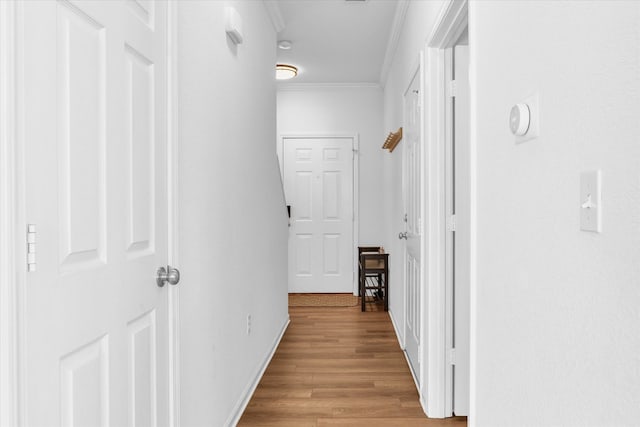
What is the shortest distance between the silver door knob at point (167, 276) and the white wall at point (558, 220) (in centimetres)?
99

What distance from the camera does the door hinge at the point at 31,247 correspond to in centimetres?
92

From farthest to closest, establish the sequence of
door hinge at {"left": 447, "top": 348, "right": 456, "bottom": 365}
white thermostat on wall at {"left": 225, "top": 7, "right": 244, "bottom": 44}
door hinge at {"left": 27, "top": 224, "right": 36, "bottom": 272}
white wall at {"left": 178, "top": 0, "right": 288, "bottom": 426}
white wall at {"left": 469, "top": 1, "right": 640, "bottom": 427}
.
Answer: door hinge at {"left": 447, "top": 348, "right": 456, "bottom": 365} < white thermostat on wall at {"left": 225, "top": 7, "right": 244, "bottom": 44} < white wall at {"left": 178, "top": 0, "right": 288, "bottom": 426} < door hinge at {"left": 27, "top": 224, "right": 36, "bottom": 272} < white wall at {"left": 469, "top": 1, "right": 640, "bottom": 427}

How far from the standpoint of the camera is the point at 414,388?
9.89 ft

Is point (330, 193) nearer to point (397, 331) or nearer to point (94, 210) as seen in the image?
point (397, 331)

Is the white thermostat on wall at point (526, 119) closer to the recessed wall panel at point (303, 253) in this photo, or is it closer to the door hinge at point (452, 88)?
the door hinge at point (452, 88)

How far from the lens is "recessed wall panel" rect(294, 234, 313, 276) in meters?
6.11

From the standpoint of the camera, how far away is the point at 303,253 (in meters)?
6.11

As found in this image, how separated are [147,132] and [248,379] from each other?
181 centimetres

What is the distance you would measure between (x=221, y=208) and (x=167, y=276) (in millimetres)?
694

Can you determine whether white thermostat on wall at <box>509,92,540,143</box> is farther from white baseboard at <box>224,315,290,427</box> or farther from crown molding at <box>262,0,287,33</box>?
crown molding at <box>262,0,287,33</box>

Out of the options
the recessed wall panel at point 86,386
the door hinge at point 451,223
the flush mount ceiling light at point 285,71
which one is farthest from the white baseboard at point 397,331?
the recessed wall panel at point 86,386

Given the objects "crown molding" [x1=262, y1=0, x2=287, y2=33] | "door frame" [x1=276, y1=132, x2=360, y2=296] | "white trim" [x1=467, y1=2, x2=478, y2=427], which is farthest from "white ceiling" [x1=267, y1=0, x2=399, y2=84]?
"white trim" [x1=467, y1=2, x2=478, y2=427]

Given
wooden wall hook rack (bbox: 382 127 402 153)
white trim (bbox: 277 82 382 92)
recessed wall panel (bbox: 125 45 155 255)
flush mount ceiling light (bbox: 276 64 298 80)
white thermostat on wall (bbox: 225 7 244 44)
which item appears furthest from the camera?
white trim (bbox: 277 82 382 92)

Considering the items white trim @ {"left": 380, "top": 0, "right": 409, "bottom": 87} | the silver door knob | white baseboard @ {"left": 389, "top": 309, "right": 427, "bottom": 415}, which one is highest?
white trim @ {"left": 380, "top": 0, "right": 409, "bottom": 87}
